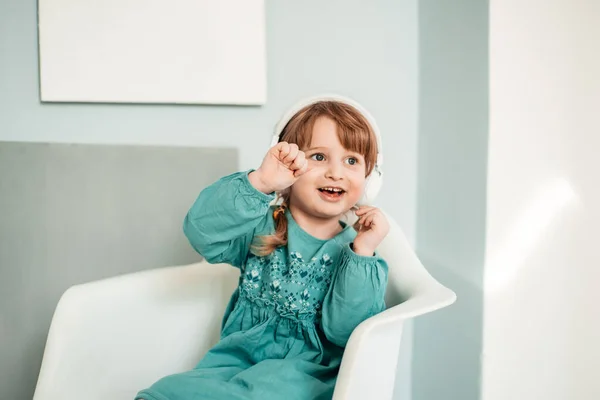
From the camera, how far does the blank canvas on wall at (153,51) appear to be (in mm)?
1434

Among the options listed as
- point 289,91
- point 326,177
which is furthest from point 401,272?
point 289,91

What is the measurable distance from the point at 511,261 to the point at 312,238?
49 centimetres

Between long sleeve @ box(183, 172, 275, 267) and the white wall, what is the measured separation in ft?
1.99

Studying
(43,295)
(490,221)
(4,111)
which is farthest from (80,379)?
(490,221)

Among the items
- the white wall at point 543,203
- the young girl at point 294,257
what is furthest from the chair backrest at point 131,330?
the white wall at point 543,203

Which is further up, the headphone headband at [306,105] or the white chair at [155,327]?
the headphone headband at [306,105]

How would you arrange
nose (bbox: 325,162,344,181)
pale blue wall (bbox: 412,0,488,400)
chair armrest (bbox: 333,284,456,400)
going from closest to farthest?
chair armrest (bbox: 333,284,456,400) → nose (bbox: 325,162,344,181) → pale blue wall (bbox: 412,0,488,400)

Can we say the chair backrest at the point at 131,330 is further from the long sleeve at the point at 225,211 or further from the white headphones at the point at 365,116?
the white headphones at the point at 365,116

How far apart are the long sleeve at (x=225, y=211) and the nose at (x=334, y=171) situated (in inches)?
5.6

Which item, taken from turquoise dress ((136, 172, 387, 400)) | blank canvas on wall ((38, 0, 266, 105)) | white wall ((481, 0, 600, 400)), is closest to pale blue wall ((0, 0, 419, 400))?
blank canvas on wall ((38, 0, 266, 105))

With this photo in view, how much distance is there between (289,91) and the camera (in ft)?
5.27

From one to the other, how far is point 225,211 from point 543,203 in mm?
715

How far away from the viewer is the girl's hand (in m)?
0.99

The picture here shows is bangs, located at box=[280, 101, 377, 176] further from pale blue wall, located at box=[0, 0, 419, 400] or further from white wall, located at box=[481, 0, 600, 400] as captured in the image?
pale blue wall, located at box=[0, 0, 419, 400]
